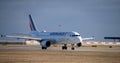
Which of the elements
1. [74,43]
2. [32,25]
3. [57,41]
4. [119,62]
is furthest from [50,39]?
[119,62]

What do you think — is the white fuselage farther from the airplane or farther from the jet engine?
the jet engine

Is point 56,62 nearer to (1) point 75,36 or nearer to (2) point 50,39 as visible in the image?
(1) point 75,36

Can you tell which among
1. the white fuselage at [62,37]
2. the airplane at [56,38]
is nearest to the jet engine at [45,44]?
the airplane at [56,38]

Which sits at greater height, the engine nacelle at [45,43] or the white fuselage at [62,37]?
the white fuselage at [62,37]

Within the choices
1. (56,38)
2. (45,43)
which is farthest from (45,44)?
(56,38)

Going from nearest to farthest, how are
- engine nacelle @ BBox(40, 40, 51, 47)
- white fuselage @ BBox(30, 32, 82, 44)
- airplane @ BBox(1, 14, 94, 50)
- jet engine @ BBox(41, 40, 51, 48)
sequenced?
white fuselage @ BBox(30, 32, 82, 44) < airplane @ BBox(1, 14, 94, 50) < jet engine @ BBox(41, 40, 51, 48) < engine nacelle @ BBox(40, 40, 51, 47)

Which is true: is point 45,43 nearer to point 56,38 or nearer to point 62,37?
point 56,38

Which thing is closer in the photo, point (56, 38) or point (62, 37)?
point (62, 37)

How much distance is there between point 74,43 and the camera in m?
80.4

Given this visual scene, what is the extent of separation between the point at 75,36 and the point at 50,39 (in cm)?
761

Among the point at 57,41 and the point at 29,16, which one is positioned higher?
the point at 29,16

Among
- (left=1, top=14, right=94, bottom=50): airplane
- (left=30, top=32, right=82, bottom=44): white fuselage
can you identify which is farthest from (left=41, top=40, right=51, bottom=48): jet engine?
(left=30, top=32, right=82, bottom=44): white fuselage

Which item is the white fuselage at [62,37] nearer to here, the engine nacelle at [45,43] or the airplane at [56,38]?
the airplane at [56,38]

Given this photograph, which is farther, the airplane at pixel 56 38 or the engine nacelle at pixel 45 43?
the engine nacelle at pixel 45 43
